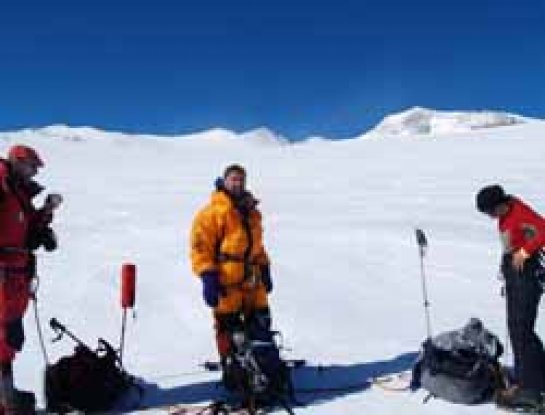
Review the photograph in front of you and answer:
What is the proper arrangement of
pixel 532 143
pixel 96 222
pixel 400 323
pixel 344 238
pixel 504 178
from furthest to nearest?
pixel 532 143, pixel 504 178, pixel 96 222, pixel 344 238, pixel 400 323

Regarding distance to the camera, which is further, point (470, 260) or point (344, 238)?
point (344, 238)

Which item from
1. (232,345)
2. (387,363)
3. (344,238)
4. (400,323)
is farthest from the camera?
(344,238)

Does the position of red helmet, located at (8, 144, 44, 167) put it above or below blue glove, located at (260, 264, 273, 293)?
above

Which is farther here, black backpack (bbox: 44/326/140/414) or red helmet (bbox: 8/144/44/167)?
black backpack (bbox: 44/326/140/414)

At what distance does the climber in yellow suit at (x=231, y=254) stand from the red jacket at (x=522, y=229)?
1968 millimetres

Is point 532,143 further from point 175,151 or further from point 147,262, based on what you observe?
point 147,262

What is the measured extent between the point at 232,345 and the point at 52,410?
4.80ft

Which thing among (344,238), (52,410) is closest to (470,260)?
(344,238)

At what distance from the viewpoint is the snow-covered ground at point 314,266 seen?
31.9 feet

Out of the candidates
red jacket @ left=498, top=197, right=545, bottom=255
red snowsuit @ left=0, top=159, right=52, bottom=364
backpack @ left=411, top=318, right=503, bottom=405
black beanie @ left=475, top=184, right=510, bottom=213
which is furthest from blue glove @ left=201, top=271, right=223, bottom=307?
red jacket @ left=498, top=197, right=545, bottom=255

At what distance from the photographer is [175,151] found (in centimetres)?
3838

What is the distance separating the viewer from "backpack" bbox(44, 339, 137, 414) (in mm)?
8133

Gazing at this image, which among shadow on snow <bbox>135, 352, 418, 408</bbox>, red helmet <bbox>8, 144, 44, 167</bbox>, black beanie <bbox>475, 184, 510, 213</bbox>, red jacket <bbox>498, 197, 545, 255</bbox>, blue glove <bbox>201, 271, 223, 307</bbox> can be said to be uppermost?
red helmet <bbox>8, 144, 44, 167</bbox>

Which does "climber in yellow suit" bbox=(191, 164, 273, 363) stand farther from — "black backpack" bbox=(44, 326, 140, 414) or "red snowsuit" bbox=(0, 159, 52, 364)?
"red snowsuit" bbox=(0, 159, 52, 364)
